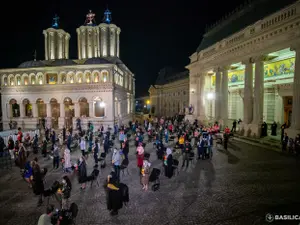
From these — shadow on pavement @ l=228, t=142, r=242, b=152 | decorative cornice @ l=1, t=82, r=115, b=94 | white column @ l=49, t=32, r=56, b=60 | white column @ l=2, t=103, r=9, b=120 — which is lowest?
shadow on pavement @ l=228, t=142, r=242, b=152

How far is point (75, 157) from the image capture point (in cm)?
1270

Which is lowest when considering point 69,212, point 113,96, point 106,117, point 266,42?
point 69,212

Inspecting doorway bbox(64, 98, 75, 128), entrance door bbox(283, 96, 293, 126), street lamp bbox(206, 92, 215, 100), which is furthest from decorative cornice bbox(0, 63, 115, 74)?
entrance door bbox(283, 96, 293, 126)

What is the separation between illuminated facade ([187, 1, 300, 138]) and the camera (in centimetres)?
1354

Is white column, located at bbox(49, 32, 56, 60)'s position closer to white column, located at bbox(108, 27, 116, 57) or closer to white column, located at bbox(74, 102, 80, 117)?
white column, located at bbox(108, 27, 116, 57)

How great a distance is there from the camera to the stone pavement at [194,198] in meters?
5.77

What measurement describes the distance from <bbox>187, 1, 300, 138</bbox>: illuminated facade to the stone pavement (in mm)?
7397

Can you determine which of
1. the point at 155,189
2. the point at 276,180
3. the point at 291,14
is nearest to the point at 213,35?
the point at 291,14

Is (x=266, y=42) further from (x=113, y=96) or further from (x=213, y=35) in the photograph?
(x=113, y=96)

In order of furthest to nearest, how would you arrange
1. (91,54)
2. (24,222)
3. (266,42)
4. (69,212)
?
1. (91,54)
2. (266,42)
3. (24,222)
4. (69,212)

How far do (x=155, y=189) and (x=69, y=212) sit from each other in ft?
11.5

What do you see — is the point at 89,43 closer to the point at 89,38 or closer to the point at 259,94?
the point at 89,38

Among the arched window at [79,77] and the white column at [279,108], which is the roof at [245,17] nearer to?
the white column at [279,108]

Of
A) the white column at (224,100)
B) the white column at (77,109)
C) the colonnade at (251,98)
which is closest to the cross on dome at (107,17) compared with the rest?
the white column at (77,109)
